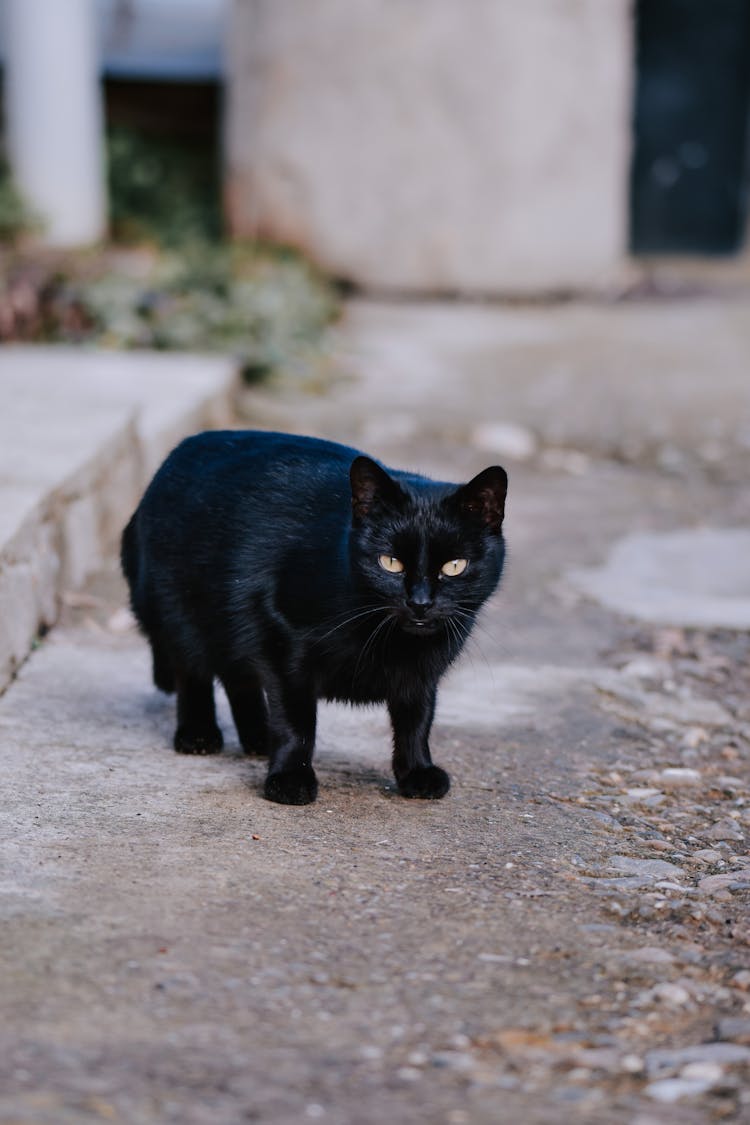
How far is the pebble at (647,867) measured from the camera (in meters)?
2.53

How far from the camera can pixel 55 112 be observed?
800cm

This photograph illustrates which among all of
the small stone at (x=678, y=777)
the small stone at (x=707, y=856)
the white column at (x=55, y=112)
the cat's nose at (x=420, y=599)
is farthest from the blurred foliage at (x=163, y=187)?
the small stone at (x=707, y=856)

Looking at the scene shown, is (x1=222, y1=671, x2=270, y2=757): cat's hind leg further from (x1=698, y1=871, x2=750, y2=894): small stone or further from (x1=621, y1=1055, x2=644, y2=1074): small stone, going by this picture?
(x1=621, y1=1055, x2=644, y2=1074): small stone

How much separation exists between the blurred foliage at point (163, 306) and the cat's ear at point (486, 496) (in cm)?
428

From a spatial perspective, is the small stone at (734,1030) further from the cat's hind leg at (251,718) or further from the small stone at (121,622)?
the small stone at (121,622)

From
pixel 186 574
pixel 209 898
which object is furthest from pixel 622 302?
pixel 209 898

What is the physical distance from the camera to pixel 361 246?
845 centimetres

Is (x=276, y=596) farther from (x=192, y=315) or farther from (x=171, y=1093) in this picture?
(x=192, y=315)

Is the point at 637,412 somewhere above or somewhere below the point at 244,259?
below

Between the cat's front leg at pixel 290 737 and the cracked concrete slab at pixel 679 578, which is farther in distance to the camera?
the cracked concrete slab at pixel 679 578

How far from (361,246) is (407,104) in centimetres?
84

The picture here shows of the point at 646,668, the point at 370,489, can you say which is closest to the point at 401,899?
the point at 370,489

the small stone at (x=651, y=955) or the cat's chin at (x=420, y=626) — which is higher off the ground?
the cat's chin at (x=420, y=626)

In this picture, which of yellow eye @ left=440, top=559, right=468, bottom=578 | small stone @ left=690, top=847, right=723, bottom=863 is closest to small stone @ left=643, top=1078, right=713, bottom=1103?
small stone @ left=690, top=847, right=723, bottom=863
